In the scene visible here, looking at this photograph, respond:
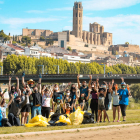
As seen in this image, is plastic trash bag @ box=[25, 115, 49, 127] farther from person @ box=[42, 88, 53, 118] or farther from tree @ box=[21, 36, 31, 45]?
tree @ box=[21, 36, 31, 45]

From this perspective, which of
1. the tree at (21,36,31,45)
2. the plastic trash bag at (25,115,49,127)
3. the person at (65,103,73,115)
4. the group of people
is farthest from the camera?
the tree at (21,36,31,45)

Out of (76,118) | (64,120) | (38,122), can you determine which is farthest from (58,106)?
(38,122)

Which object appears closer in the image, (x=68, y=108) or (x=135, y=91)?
(x=68, y=108)

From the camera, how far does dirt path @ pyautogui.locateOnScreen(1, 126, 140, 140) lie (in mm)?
10981

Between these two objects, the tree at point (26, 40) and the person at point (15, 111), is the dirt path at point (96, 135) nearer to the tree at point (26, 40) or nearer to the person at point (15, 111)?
the person at point (15, 111)

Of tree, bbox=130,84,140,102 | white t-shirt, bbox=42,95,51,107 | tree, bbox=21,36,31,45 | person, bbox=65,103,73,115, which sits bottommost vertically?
tree, bbox=130,84,140,102

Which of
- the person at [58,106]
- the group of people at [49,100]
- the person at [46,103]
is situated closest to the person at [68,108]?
the group of people at [49,100]

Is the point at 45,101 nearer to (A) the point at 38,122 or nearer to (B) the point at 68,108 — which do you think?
(B) the point at 68,108

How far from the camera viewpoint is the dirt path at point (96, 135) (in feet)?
36.0

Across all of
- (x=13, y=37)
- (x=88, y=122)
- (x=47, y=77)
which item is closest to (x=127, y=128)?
→ (x=88, y=122)

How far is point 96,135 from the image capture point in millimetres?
11531

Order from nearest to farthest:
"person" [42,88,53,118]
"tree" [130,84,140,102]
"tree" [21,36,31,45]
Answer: "person" [42,88,53,118], "tree" [130,84,140,102], "tree" [21,36,31,45]

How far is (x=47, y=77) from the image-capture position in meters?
53.6

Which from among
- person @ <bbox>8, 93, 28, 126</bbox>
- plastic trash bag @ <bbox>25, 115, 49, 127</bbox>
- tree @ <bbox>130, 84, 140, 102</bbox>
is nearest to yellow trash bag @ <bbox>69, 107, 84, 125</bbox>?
plastic trash bag @ <bbox>25, 115, 49, 127</bbox>
